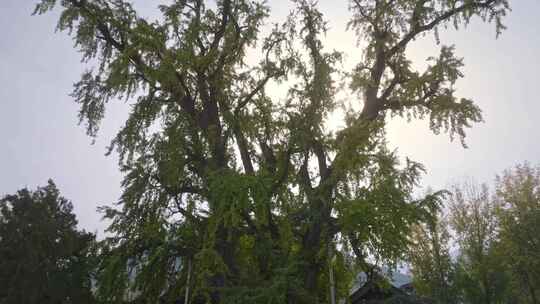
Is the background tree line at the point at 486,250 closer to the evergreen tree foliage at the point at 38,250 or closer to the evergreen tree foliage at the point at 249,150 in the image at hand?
the evergreen tree foliage at the point at 249,150

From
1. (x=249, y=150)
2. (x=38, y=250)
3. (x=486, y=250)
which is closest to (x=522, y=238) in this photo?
(x=486, y=250)

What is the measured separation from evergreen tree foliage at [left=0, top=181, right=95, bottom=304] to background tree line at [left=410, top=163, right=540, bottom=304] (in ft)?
61.5

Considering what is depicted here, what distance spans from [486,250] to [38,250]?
27.0 metres

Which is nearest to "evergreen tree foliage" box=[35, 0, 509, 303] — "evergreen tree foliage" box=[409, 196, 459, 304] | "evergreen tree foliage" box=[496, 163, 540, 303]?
"evergreen tree foliage" box=[409, 196, 459, 304]

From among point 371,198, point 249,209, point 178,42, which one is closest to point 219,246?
point 249,209

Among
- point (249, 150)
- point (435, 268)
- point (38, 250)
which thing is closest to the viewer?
point (249, 150)

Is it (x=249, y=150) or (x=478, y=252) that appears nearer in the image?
(x=249, y=150)

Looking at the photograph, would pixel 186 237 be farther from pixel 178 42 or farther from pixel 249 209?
pixel 178 42

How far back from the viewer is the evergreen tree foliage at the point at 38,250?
22672mm

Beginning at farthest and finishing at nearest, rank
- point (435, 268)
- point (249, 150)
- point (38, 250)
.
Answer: point (38, 250) → point (435, 268) → point (249, 150)

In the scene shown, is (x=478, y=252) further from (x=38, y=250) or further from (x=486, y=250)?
(x=38, y=250)

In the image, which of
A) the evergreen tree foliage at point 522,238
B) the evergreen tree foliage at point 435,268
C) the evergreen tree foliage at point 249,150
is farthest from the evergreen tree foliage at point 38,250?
the evergreen tree foliage at point 522,238

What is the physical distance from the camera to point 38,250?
23.8 meters

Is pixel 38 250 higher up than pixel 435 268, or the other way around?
pixel 38 250
